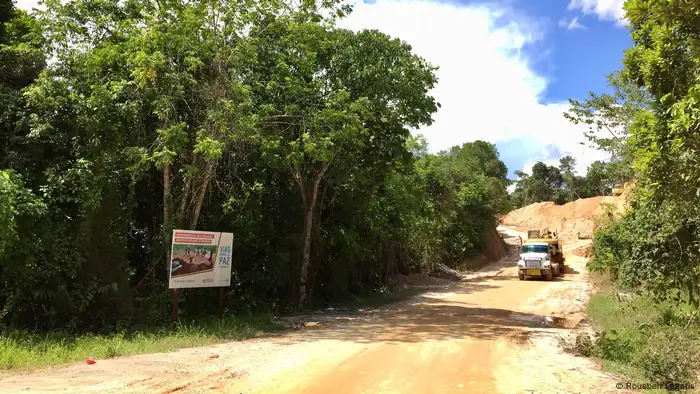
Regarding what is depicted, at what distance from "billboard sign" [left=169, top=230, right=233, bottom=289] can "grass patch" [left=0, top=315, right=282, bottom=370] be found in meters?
1.11

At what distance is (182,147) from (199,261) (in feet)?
9.89

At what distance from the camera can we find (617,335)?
432 inches

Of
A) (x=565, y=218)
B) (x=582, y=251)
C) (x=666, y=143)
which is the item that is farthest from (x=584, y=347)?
(x=565, y=218)

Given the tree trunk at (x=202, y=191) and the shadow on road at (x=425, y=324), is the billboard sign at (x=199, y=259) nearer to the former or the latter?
the tree trunk at (x=202, y=191)

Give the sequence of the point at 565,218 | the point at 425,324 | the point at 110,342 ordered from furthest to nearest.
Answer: the point at 565,218
the point at 425,324
the point at 110,342

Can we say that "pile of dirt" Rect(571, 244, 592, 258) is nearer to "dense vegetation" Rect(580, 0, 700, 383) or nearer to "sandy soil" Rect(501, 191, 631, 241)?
"sandy soil" Rect(501, 191, 631, 241)

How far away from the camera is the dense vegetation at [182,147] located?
1134cm

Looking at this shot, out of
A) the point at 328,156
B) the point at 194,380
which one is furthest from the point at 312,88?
the point at 194,380

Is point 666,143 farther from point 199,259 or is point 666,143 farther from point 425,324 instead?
point 199,259

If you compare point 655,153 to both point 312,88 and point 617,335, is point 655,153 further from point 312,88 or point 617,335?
point 312,88

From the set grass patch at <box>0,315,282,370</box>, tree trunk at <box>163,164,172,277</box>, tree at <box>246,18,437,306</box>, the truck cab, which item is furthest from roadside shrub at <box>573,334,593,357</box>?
the truck cab

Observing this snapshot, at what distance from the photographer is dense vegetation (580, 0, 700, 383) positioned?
709 cm

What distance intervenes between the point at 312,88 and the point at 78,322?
30.2 feet

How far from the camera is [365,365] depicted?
8602mm
